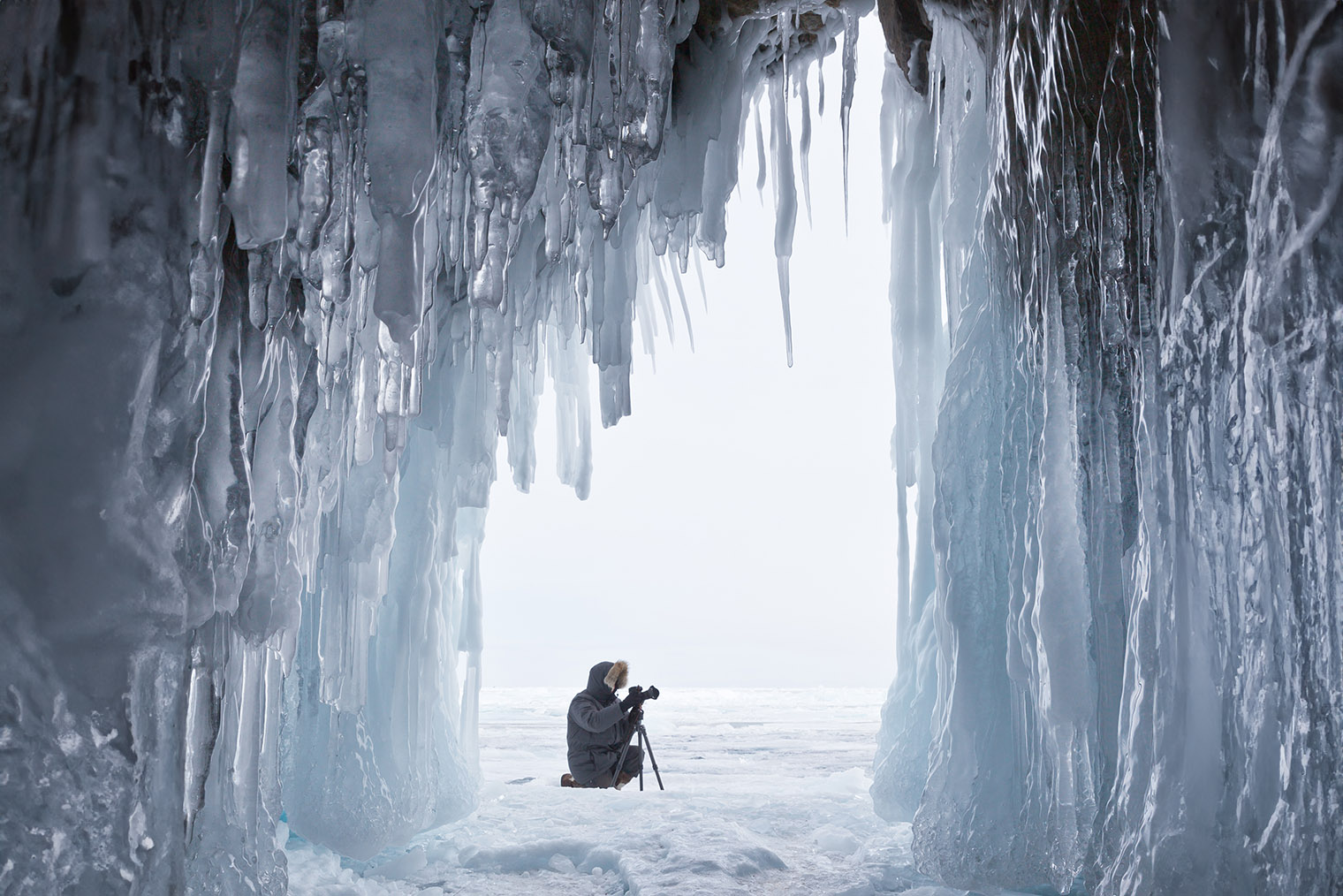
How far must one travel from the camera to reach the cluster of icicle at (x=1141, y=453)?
1.92 metres

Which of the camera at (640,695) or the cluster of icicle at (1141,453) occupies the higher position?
the cluster of icicle at (1141,453)

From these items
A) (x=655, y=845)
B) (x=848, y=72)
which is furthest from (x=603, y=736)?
(x=848, y=72)

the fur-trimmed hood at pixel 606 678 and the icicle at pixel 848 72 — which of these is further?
the fur-trimmed hood at pixel 606 678

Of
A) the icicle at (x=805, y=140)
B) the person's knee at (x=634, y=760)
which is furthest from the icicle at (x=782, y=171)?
the person's knee at (x=634, y=760)

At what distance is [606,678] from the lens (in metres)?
5.98

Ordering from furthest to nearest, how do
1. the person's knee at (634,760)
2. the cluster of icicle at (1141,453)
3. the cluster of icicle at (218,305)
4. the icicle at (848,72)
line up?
the person's knee at (634,760) → the icicle at (848,72) → the cluster of icicle at (218,305) → the cluster of icicle at (1141,453)

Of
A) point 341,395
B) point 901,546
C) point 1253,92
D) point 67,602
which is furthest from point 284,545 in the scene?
point 901,546

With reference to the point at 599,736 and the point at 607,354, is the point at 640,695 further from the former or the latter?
the point at 607,354

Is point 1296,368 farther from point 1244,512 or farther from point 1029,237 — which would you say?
point 1029,237

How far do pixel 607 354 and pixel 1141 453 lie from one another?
2.84 meters

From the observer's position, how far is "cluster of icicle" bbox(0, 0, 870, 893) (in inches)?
83.8

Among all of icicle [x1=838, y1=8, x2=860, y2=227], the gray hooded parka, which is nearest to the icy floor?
the gray hooded parka

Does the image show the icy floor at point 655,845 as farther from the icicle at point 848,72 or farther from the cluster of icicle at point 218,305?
the icicle at point 848,72

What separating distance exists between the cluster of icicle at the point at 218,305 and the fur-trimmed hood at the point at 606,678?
6.19ft
